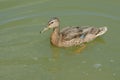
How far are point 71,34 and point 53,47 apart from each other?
53 centimetres

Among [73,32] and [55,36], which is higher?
[73,32]

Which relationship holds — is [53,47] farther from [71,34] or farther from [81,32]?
[81,32]

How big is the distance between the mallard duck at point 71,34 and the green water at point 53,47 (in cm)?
15

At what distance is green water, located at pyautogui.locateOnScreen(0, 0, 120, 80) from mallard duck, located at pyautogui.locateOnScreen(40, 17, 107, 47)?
15 cm

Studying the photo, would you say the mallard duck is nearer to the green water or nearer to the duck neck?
the duck neck

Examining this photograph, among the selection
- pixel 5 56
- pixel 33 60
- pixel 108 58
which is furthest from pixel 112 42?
pixel 5 56

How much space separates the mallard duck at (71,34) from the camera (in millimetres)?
9836

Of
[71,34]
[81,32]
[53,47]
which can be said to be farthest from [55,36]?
[81,32]

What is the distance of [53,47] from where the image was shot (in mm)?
9953

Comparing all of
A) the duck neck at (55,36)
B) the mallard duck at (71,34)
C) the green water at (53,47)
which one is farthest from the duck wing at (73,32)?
the green water at (53,47)

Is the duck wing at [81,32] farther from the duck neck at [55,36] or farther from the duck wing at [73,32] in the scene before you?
the duck neck at [55,36]

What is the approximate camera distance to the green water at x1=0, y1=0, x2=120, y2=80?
29.8ft

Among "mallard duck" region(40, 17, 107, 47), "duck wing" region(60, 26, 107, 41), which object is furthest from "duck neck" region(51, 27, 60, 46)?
"duck wing" region(60, 26, 107, 41)

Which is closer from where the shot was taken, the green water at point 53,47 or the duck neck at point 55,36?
the green water at point 53,47
